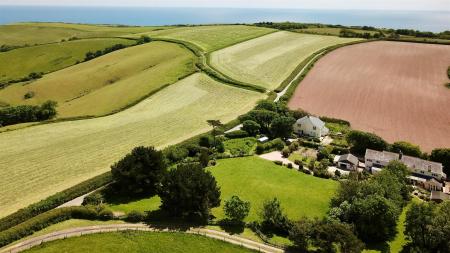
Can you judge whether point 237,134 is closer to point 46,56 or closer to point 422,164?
point 422,164

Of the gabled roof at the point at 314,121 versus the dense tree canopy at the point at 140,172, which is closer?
the dense tree canopy at the point at 140,172

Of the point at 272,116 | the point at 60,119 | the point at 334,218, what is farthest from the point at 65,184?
the point at 272,116

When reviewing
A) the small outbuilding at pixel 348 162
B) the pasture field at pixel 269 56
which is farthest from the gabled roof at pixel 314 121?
the pasture field at pixel 269 56

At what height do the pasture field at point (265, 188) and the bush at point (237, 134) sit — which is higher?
the bush at point (237, 134)

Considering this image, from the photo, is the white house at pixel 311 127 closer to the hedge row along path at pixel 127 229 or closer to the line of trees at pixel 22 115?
the hedge row along path at pixel 127 229

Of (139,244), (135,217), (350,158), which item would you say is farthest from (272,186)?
(139,244)

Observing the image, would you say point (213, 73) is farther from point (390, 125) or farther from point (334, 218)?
point (334, 218)
